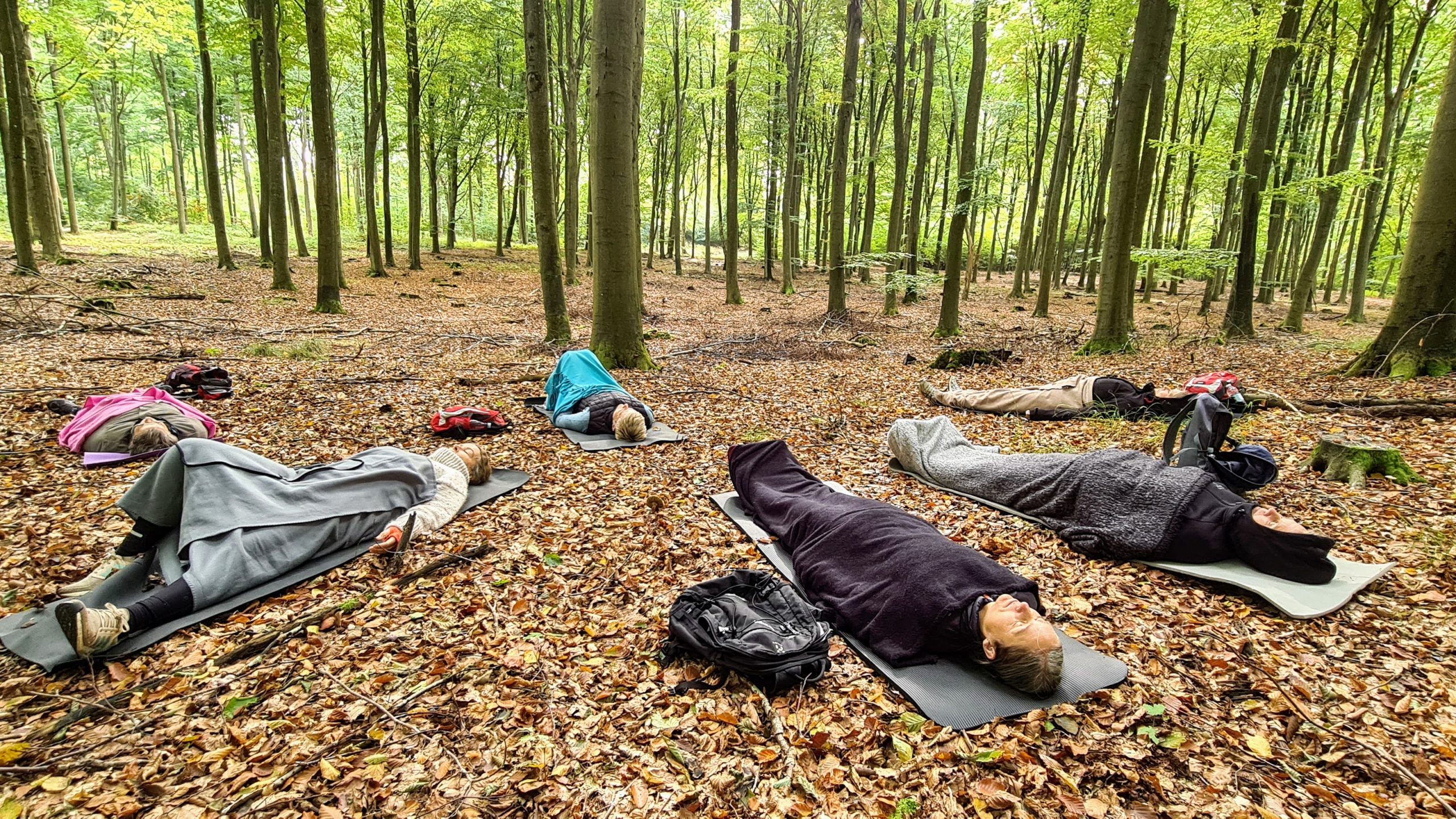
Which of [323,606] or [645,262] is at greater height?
[645,262]

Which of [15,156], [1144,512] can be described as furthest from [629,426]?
[15,156]

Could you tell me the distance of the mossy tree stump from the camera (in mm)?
4238

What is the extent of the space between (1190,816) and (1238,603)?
169 cm

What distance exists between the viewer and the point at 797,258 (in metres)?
28.8

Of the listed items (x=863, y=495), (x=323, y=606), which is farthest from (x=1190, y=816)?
(x=323, y=606)

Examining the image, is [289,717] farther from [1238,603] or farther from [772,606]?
[1238,603]

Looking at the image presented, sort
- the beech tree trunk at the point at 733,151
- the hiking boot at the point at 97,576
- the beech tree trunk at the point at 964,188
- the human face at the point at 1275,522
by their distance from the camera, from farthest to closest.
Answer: the beech tree trunk at the point at 733,151 → the beech tree trunk at the point at 964,188 → the human face at the point at 1275,522 → the hiking boot at the point at 97,576

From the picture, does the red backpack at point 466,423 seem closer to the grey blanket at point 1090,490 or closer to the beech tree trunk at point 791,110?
the grey blanket at point 1090,490

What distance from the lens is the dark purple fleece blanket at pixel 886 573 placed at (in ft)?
9.18

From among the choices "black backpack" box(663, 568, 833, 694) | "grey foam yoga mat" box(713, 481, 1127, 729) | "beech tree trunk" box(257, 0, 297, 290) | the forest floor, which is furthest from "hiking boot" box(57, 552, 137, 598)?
"beech tree trunk" box(257, 0, 297, 290)

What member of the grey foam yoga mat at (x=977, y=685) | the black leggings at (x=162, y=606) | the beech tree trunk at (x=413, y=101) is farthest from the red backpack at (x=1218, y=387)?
the beech tree trunk at (x=413, y=101)

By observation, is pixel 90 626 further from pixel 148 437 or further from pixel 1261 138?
pixel 1261 138

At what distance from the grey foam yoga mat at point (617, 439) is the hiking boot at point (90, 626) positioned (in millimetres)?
3368

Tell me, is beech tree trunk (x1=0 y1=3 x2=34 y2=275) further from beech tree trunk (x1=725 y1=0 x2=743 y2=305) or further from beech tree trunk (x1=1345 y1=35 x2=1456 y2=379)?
beech tree trunk (x1=1345 y1=35 x2=1456 y2=379)
